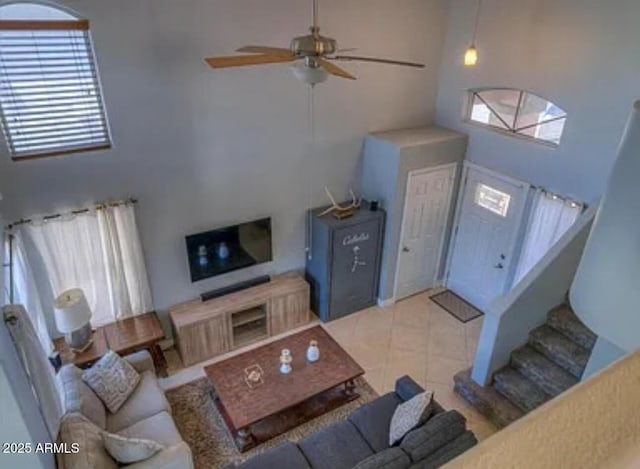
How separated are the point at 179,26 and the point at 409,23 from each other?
3.01 m

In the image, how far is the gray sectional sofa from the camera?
11.2 feet

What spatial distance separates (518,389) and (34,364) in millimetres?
4522

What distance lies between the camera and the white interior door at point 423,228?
6.23 meters

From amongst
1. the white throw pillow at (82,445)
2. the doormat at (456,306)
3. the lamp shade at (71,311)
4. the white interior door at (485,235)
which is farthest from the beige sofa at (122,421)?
the white interior door at (485,235)

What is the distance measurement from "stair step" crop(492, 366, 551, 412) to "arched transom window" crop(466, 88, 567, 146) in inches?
108

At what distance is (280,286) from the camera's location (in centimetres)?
605

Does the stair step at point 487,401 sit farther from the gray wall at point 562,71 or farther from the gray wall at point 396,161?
the gray wall at point 562,71

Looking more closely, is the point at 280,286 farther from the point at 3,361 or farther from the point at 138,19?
the point at 3,361

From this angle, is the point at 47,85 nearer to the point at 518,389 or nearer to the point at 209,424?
the point at 209,424

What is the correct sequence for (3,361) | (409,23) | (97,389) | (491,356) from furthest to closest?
(409,23), (491,356), (97,389), (3,361)

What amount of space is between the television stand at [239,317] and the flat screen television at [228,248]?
380 mm

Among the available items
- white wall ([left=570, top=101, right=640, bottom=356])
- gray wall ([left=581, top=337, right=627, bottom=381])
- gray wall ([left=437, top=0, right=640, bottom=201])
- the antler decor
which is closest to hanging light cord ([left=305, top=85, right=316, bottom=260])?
the antler decor

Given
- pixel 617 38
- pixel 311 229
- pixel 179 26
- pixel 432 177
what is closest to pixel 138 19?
pixel 179 26

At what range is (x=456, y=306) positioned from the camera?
6.82 m
